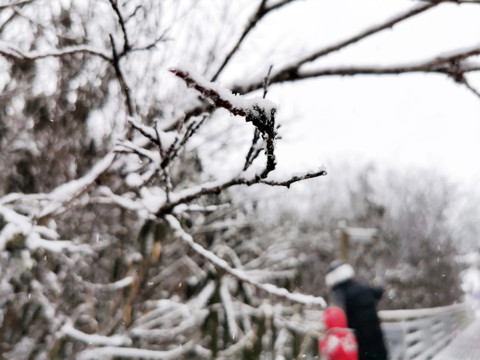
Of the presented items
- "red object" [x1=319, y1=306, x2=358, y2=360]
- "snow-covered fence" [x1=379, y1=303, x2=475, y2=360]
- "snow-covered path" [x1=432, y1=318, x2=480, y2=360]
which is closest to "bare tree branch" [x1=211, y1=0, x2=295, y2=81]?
"red object" [x1=319, y1=306, x2=358, y2=360]

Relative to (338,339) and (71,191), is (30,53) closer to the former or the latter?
(71,191)

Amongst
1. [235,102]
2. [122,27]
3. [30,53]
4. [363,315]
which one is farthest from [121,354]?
[235,102]

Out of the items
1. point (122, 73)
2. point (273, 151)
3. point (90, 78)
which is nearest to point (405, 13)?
point (122, 73)

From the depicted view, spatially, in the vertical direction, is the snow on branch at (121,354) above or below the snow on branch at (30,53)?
below

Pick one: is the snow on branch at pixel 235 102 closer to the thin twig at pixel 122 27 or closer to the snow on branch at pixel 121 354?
the thin twig at pixel 122 27

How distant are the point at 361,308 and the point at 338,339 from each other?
40 cm

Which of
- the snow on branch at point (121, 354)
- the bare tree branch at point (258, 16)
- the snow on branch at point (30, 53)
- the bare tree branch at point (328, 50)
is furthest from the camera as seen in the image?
the snow on branch at point (121, 354)

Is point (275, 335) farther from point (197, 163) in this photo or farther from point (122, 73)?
point (122, 73)

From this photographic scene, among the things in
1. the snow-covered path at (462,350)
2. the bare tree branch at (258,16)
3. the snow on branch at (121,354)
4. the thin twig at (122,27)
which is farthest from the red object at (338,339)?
the snow-covered path at (462,350)

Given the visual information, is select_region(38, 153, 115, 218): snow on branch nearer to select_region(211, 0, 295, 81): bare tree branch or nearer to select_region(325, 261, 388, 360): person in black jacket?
select_region(211, 0, 295, 81): bare tree branch

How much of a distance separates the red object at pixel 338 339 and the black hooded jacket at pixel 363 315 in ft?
0.33

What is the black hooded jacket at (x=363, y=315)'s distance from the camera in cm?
380

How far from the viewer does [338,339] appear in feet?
12.1

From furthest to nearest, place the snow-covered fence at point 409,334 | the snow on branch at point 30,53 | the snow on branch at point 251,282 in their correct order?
1. the snow-covered fence at point 409,334
2. the snow on branch at point 30,53
3. the snow on branch at point 251,282
